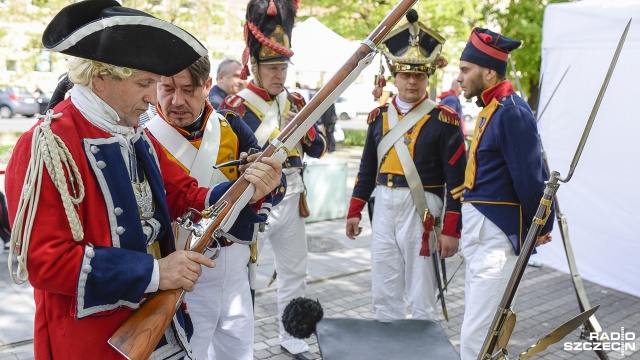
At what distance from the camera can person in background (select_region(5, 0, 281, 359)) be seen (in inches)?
71.3

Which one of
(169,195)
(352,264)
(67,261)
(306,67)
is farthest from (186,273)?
(306,67)

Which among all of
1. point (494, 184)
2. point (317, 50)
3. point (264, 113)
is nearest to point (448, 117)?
point (494, 184)

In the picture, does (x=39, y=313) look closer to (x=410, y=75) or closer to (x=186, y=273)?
(x=186, y=273)

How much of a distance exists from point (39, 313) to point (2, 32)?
1288 cm

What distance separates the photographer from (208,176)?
2.98 m

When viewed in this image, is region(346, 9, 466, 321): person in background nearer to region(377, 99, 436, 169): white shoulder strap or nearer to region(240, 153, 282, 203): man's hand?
region(377, 99, 436, 169): white shoulder strap

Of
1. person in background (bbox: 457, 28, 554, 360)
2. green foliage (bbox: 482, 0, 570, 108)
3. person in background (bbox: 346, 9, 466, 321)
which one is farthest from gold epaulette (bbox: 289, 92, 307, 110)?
green foliage (bbox: 482, 0, 570, 108)

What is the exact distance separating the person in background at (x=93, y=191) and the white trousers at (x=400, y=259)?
234cm

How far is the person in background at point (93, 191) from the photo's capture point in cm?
181

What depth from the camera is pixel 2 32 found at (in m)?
12.8

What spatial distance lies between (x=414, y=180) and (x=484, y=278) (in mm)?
908

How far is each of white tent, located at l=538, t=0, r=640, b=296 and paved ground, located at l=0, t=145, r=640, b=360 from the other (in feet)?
1.35

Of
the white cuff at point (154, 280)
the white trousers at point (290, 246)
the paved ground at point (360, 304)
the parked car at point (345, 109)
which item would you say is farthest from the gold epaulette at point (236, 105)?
the parked car at point (345, 109)

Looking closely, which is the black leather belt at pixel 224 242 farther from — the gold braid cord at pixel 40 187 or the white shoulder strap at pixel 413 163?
the white shoulder strap at pixel 413 163
